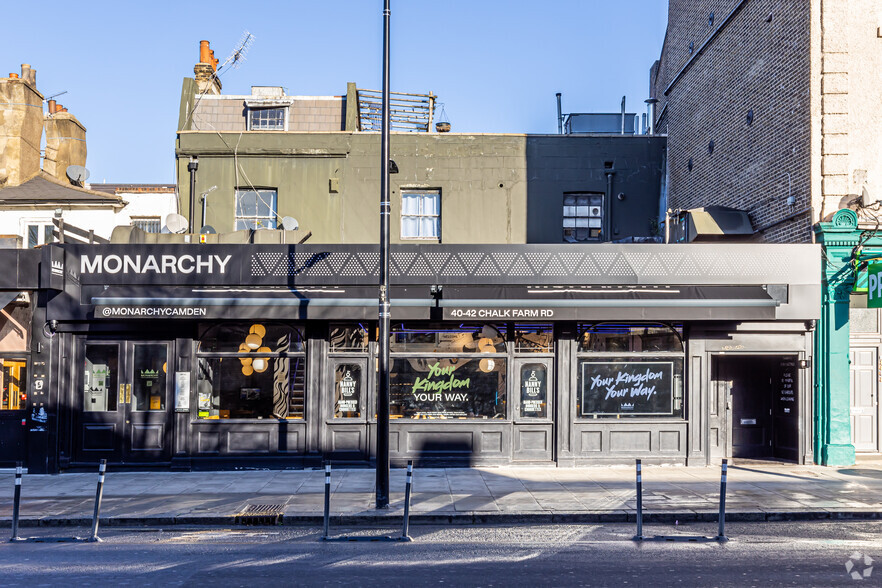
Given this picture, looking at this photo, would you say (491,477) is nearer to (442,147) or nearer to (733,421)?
(733,421)

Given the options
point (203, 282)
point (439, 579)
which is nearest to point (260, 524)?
point (439, 579)

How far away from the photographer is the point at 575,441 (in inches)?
602

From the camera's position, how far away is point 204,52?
22.6 m

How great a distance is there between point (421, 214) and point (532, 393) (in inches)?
237

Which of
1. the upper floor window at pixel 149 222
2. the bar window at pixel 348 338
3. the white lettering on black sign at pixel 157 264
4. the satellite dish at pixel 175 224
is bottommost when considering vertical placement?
the bar window at pixel 348 338

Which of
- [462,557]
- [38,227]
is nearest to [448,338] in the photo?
[462,557]

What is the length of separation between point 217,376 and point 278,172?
19.6ft

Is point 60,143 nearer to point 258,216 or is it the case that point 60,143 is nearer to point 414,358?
Result: point 258,216

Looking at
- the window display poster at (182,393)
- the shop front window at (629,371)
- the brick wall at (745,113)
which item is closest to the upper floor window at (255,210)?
the window display poster at (182,393)

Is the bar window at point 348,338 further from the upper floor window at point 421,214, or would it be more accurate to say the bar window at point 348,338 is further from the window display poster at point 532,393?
the upper floor window at point 421,214

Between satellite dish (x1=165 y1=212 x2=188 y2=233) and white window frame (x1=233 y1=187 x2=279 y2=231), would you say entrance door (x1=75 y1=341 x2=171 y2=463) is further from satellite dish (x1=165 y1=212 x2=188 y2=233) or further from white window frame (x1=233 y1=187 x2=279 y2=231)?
white window frame (x1=233 y1=187 x2=279 y2=231)

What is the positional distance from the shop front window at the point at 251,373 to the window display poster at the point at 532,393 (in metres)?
4.62

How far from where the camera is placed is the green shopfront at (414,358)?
49.2 feet

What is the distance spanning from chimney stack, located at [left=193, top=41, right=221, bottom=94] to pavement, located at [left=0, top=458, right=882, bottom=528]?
11507 millimetres
